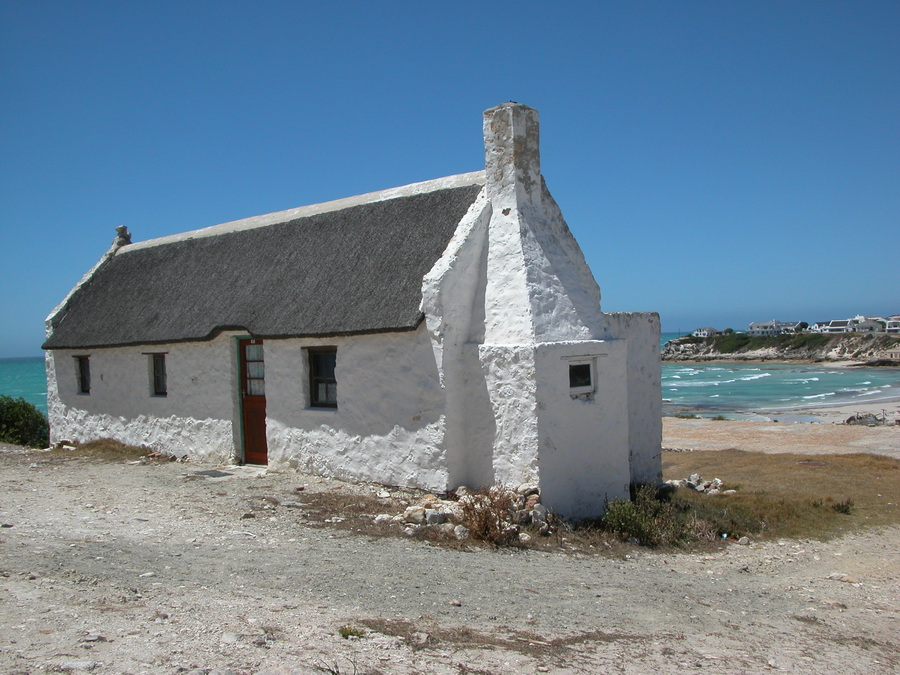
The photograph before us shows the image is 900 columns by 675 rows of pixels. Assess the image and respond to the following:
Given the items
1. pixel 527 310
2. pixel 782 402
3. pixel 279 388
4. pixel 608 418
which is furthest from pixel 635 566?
pixel 782 402

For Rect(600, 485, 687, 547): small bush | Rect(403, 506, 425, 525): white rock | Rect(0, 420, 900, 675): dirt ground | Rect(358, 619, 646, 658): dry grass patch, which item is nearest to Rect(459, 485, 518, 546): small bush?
Rect(0, 420, 900, 675): dirt ground

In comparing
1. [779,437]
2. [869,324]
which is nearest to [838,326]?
[869,324]

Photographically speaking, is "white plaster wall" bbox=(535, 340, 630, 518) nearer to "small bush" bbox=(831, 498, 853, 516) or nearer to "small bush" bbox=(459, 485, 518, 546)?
"small bush" bbox=(459, 485, 518, 546)

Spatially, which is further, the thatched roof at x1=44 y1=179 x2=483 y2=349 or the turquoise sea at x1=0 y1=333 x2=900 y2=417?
the turquoise sea at x1=0 y1=333 x2=900 y2=417

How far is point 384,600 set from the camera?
238 inches

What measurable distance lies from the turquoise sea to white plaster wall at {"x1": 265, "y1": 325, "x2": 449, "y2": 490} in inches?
1339

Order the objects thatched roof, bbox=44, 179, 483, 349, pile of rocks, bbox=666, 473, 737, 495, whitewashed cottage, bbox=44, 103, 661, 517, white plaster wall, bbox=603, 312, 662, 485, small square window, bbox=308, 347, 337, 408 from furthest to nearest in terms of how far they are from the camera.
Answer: pile of rocks, bbox=666, 473, 737, 495 < white plaster wall, bbox=603, 312, 662, 485 < small square window, bbox=308, 347, 337, 408 < thatched roof, bbox=44, 179, 483, 349 < whitewashed cottage, bbox=44, 103, 661, 517

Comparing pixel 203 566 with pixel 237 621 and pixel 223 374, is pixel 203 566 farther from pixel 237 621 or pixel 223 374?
pixel 223 374

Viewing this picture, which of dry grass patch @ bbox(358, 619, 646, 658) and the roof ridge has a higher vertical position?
the roof ridge

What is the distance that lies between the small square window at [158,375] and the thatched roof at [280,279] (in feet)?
1.95

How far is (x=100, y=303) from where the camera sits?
54.2ft

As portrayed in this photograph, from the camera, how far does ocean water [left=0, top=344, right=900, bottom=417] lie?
4506cm

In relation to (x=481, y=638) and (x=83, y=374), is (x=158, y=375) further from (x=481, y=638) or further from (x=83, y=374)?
(x=481, y=638)

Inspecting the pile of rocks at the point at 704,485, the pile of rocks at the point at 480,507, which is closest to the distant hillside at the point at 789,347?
the pile of rocks at the point at 704,485
